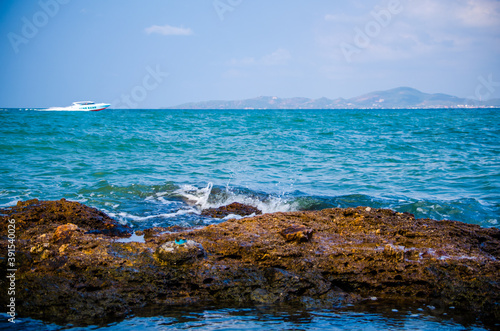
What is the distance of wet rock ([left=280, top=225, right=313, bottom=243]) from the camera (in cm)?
425

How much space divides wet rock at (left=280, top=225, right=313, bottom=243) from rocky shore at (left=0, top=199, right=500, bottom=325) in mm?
11

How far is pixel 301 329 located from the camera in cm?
321

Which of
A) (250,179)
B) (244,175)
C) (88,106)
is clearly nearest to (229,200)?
(250,179)

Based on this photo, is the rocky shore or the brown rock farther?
the brown rock

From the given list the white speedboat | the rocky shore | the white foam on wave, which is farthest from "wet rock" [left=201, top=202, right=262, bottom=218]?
the white speedboat

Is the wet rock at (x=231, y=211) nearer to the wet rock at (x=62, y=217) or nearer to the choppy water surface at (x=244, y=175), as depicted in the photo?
the choppy water surface at (x=244, y=175)

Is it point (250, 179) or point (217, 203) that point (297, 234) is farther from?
point (250, 179)

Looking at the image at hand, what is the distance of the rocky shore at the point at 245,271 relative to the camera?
349 cm

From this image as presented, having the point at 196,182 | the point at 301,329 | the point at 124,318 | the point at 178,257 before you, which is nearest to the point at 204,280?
the point at 178,257

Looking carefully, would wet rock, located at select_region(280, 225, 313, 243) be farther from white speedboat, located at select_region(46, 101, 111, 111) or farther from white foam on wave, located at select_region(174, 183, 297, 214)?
white speedboat, located at select_region(46, 101, 111, 111)

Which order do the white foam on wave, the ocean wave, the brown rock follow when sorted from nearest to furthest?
the brown rock
the ocean wave
the white foam on wave

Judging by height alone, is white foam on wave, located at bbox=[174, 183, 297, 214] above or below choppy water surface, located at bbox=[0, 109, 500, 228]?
below

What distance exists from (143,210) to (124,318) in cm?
438

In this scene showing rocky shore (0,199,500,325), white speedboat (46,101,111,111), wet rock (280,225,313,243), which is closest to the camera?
rocky shore (0,199,500,325)
